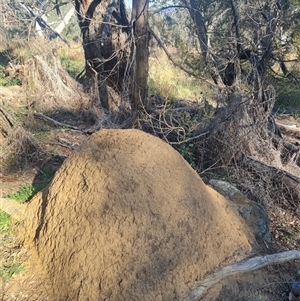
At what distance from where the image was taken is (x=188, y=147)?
236 inches

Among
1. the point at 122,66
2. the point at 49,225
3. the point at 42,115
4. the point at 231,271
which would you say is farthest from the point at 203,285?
the point at 122,66

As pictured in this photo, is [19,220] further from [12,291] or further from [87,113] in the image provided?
[87,113]

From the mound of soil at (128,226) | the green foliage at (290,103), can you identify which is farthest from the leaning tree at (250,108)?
the green foliage at (290,103)

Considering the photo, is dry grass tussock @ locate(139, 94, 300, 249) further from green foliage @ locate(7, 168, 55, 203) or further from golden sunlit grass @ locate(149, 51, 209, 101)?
golden sunlit grass @ locate(149, 51, 209, 101)

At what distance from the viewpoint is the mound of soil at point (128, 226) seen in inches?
118

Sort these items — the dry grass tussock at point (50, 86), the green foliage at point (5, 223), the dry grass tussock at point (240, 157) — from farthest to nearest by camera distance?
A: 1. the dry grass tussock at point (50, 86)
2. the dry grass tussock at point (240, 157)
3. the green foliage at point (5, 223)

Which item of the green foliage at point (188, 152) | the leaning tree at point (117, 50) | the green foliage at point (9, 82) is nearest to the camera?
the green foliage at point (188, 152)

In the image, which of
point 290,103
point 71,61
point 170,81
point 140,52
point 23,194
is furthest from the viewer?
point 71,61

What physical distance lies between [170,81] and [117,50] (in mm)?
4689

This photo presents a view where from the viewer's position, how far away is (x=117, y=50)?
7094 mm

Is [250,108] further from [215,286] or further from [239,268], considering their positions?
[215,286]

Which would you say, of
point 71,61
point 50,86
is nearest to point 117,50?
point 50,86

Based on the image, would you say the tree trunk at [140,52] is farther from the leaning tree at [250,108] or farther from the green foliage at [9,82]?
the green foliage at [9,82]

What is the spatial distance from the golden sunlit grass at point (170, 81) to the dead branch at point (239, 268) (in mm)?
7236
